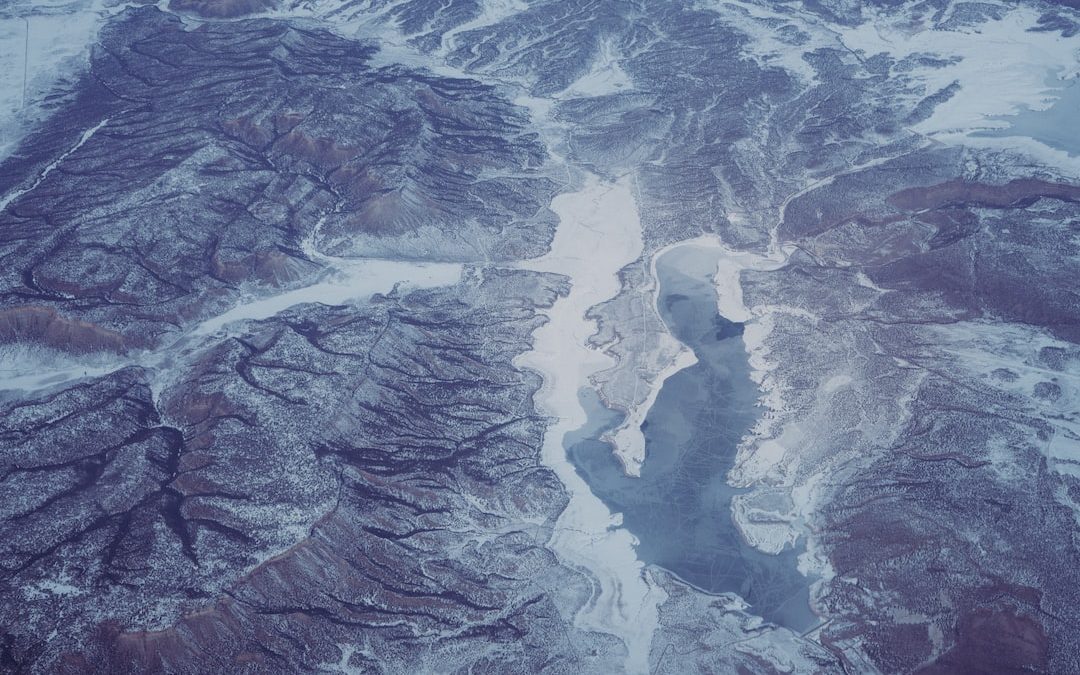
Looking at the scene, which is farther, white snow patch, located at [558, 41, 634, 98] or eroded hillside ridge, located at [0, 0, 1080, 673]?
white snow patch, located at [558, 41, 634, 98]

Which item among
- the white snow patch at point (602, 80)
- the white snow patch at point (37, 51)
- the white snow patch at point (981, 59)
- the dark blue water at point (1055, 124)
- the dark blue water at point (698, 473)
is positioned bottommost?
the dark blue water at point (698, 473)

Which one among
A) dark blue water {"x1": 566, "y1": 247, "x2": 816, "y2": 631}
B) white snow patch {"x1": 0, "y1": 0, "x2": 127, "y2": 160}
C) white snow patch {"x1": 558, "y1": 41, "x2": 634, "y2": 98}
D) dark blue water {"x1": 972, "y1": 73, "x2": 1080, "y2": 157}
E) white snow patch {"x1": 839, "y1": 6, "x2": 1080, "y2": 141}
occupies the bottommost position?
dark blue water {"x1": 566, "y1": 247, "x2": 816, "y2": 631}

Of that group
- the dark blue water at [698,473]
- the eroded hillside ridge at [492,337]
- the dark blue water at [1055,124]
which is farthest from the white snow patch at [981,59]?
the dark blue water at [698,473]

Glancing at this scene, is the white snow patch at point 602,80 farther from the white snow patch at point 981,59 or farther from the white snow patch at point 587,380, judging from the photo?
the white snow patch at point 981,59

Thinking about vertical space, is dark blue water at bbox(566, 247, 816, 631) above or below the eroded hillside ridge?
below

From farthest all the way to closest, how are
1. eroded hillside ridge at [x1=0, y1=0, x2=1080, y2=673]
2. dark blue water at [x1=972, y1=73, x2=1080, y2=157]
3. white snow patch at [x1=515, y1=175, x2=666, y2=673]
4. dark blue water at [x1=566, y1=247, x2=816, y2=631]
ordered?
dark blue water at [x1=972, y1=73, x2=1080, y2=157]
dark blue water at [x1=566, y1=247, x2=816, y2=631]
white snow patch at [x1=515, y1=175, x2=666, y2=673]
eroded hillside ridge at [x1=0, y1=0, x2=1080, y2=673]

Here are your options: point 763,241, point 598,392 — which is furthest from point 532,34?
point 598,392

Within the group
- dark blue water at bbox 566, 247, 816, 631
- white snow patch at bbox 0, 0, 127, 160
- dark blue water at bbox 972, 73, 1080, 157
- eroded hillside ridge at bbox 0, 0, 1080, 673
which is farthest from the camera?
white snow patch at bbox 0, 0, 127, 160

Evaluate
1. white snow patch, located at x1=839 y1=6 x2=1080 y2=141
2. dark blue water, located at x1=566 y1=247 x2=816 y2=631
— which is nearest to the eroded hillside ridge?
white snow patch, located at x1=839 y1=6 x2=1080 y2=141

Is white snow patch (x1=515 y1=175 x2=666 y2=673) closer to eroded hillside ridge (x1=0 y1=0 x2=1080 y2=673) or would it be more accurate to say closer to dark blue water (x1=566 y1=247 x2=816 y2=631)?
eroded hillside ridge (x1=0 y1=0 x2=1080 y2=673)
